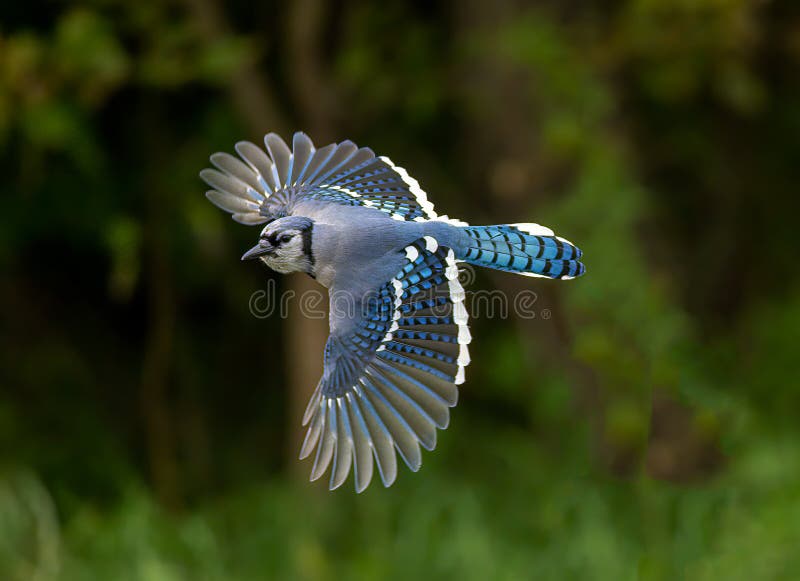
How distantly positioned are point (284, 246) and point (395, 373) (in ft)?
1.41

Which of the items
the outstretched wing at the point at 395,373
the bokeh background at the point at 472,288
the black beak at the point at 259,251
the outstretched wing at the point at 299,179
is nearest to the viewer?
the black beak at the point at 259,251

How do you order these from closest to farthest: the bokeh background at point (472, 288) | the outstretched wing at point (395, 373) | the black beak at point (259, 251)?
the black beak at point (259, 251) < the outstretched wing at point (395, 373) < the bokeh background at point (472, 288)

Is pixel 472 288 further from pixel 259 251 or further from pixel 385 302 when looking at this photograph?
pixel 259 251

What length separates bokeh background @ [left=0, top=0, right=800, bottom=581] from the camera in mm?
4004

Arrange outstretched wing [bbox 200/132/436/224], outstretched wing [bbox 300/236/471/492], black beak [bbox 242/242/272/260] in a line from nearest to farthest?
Answer: black beak [bbox 242/242/272/260], outstretched wing [bbox 300/236/471/492], outstretched wing [bbox 200/132/436/224]

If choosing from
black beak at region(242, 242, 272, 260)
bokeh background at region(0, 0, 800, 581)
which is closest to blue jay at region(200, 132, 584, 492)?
black beak at region(242, 242, 272, 260)

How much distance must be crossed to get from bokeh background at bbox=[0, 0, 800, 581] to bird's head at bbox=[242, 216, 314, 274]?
66.2 inches

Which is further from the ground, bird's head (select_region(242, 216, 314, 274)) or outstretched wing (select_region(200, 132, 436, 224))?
outstretched wing (select_region(200, 132, 436, 224))

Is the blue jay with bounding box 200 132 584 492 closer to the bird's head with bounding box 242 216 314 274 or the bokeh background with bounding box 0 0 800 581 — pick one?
the bird's head with bounding box 242 216 314 274

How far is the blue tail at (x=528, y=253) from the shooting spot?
79.4 inches

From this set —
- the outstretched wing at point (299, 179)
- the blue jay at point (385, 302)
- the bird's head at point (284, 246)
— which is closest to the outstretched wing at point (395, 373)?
the blue jay at point (385, 302)

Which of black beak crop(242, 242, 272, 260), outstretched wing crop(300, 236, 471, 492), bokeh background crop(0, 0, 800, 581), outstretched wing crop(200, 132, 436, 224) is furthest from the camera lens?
bokeh background crop(0, 0, 800, 581)

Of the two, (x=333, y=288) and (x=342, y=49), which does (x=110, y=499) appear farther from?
(x=333, y=288)

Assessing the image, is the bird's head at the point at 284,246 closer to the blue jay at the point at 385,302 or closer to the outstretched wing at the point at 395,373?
the blue jay at the point at 385,302
